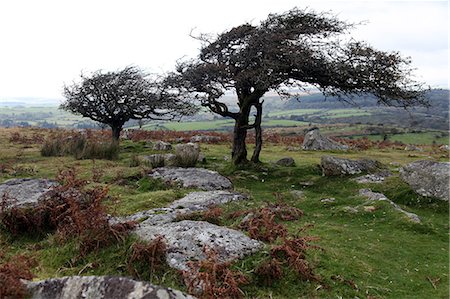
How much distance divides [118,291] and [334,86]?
49.6 ft

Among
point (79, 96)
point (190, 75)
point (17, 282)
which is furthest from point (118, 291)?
point (79, 96)

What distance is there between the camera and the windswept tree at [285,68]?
15953 millimetres

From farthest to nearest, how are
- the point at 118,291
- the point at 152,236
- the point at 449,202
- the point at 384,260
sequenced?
the point at 449,202 < the point at 384,260 < the point at 152,236 < the point at 118,291

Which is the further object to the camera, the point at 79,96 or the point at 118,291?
the point at 79,96

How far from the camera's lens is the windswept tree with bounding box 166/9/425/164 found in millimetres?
15953

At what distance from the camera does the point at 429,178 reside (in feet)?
41.7

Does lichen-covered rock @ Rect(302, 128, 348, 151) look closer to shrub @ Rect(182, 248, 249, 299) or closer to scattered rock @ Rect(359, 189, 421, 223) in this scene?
scattered rock @ Rect(359, 189, 421, 223)

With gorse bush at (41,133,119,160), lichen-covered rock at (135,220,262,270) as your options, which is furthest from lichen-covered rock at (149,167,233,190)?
gorse bush at (41,133,119,160)

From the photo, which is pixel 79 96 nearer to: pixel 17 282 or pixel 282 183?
pixel 282 183

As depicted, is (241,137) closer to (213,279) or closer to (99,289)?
(213,279)

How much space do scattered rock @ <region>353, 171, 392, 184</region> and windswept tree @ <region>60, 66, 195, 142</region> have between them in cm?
1552

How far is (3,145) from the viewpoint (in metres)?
28.2

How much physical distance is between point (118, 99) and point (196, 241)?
2250 cm

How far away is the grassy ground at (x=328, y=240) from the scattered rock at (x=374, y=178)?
1.41ft
